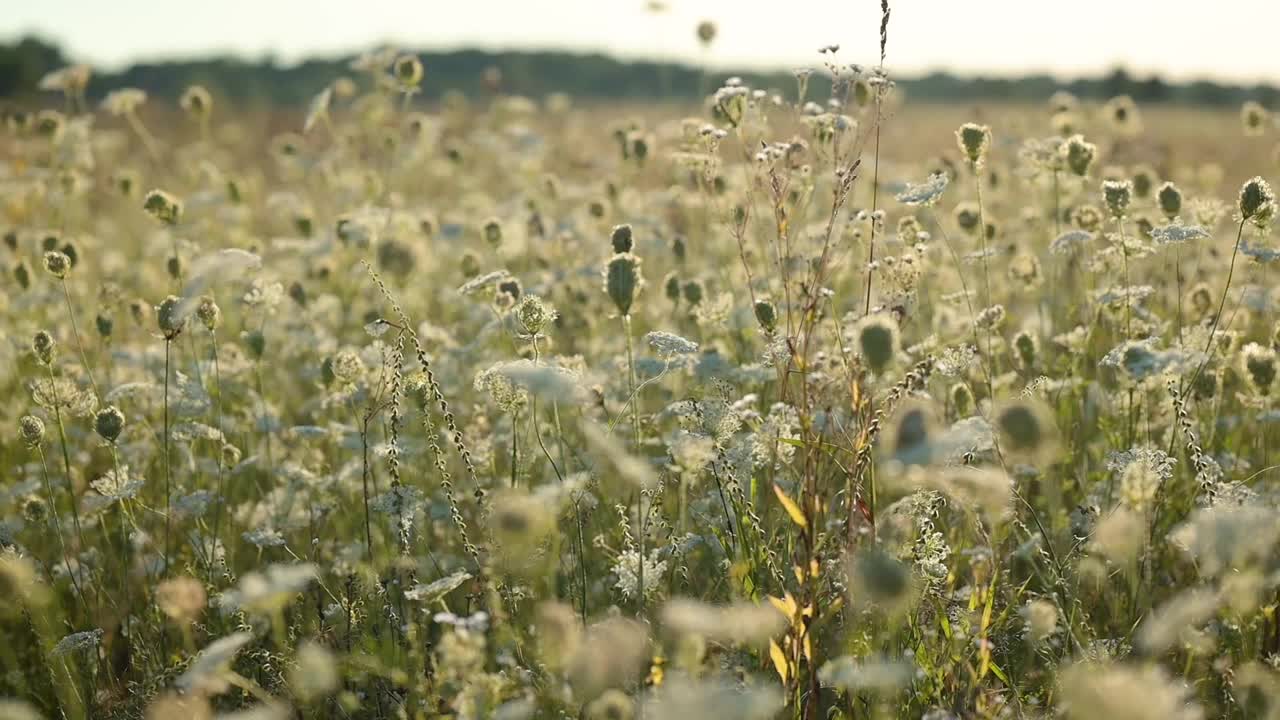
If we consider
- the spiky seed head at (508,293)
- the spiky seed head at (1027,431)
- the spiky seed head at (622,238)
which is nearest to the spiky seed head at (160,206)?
the spiky seed head at (508,293)

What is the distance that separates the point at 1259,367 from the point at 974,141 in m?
0.84

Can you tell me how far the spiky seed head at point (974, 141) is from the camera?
2652 millimetres

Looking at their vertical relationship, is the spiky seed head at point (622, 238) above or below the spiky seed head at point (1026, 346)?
above

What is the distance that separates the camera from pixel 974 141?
8.75ft

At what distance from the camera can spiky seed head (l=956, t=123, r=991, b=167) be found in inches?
104

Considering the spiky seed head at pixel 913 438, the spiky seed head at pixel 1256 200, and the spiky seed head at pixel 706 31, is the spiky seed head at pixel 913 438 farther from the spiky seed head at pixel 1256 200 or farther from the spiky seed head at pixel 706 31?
the spiky seed head at pixel 706 31

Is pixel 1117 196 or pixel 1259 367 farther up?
pixel 1117 196

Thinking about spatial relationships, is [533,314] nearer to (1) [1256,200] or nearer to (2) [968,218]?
(1) [1256,200]

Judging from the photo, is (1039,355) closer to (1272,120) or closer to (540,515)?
(1272,120)

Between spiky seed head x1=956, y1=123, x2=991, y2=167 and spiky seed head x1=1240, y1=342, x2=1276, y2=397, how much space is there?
2.52ft

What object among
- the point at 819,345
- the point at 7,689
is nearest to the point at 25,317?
the point at 7,689

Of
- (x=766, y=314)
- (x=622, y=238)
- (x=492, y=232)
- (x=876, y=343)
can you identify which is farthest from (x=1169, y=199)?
(x=492, y=232)

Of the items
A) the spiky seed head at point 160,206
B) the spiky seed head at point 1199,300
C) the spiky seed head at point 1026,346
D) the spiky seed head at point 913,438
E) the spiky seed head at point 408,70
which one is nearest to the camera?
the spiky seed head at point 913,438

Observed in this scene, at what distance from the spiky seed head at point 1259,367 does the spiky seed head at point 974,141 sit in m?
0.77
